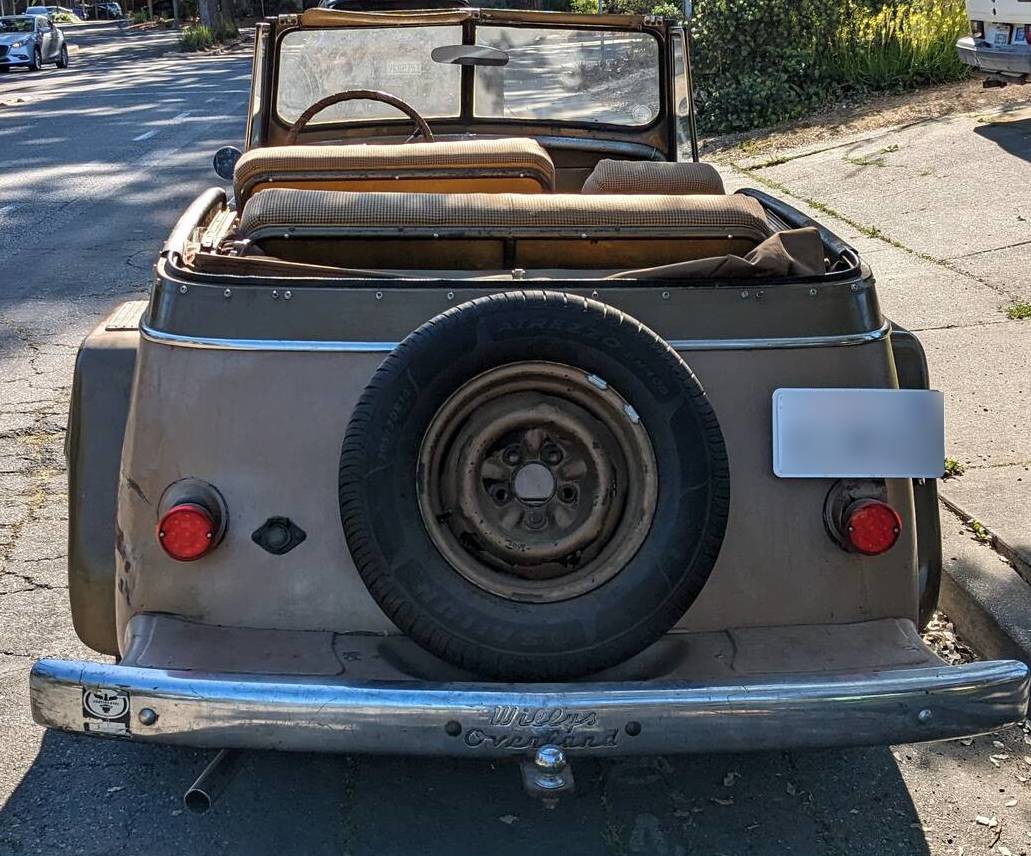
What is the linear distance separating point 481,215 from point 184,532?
41.9 inches

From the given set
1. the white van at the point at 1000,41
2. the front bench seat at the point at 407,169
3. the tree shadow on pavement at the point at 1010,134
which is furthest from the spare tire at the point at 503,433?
the white van at the point at 1000,41

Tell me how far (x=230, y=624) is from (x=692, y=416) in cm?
117

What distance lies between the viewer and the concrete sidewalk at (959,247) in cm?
492

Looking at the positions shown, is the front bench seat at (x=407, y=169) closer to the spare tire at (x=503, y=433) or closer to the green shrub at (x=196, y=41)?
the spare tire at (x=503, y=433)

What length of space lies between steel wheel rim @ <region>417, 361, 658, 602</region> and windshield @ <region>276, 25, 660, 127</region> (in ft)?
9.10

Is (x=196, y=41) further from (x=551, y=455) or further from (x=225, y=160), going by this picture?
(x=551, y=455)

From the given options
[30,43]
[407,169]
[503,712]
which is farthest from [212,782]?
[30,43]

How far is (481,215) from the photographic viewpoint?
3.15 meters

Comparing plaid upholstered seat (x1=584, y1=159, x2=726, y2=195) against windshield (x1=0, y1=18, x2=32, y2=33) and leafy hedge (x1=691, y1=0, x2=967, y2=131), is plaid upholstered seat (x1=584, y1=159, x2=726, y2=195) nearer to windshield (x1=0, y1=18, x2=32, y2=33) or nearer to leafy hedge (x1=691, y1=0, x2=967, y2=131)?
leafy hedge (x1=691, y1=0, x2=967, y2=131)

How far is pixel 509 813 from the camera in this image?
3.06 m

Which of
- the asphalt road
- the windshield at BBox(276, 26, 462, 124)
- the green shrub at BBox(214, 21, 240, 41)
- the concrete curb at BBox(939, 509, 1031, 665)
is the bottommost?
the asphalt road

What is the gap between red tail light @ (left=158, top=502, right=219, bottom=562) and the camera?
2.82m

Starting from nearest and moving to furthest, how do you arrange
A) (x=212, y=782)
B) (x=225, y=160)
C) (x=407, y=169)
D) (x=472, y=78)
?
(x=212, y=782) < (x=407, y=169) < (x=225, y=160) < (x=472, y=78)

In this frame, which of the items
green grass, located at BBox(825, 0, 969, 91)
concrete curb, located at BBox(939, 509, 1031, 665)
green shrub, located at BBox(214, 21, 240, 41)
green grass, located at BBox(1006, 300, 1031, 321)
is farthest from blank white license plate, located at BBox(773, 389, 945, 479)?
green shrub, located at BBox(214, 21, 240, 41)
